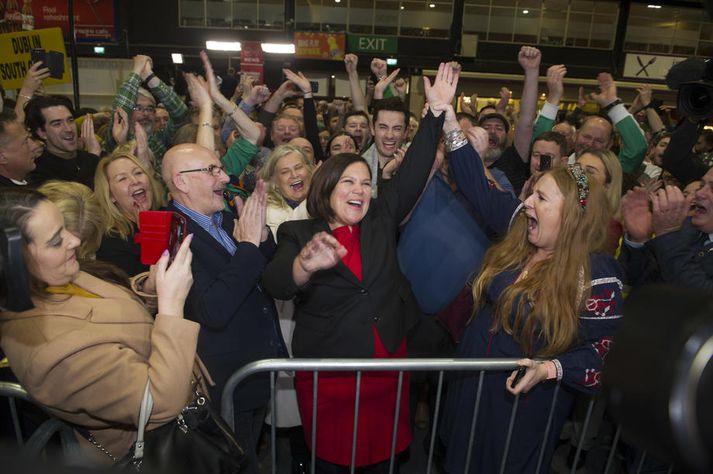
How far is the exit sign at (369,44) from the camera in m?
20.7

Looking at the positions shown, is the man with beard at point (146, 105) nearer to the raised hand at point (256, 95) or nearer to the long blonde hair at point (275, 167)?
the raised hand at point (256, 95)

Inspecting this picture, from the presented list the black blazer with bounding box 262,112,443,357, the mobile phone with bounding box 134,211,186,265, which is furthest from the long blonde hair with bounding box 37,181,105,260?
the black blazer with bounding box 262,112,443,357

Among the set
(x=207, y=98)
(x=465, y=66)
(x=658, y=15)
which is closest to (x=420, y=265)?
(x=207, y=98)

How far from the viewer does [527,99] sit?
3695 millimetres

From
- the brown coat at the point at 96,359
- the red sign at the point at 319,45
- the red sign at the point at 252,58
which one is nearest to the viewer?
the brown coat at the point at 96,359

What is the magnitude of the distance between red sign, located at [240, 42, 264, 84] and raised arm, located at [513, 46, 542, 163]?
492cm

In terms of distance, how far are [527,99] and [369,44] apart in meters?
18.5

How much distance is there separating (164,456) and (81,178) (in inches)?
116

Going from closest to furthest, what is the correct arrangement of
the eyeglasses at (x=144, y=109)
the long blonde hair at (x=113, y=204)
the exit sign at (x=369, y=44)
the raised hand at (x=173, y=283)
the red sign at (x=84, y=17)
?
the raised hand at (x=173, y=283), the long blonde hair at (x=113, y=204), the eyeglasses at (x=144, y=109), the red sign at (x=84, y=17), the exit sign at (x=369, y=44)

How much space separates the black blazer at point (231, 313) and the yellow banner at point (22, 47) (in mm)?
4232

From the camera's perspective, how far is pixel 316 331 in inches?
92.4

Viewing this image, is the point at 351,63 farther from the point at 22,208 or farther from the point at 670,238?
the point at 22,208

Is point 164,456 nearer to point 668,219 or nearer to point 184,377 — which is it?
point 184,377

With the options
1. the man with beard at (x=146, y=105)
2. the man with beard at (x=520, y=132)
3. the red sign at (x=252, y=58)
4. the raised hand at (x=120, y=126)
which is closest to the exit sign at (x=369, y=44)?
the red sign at (x=252, y=58)
